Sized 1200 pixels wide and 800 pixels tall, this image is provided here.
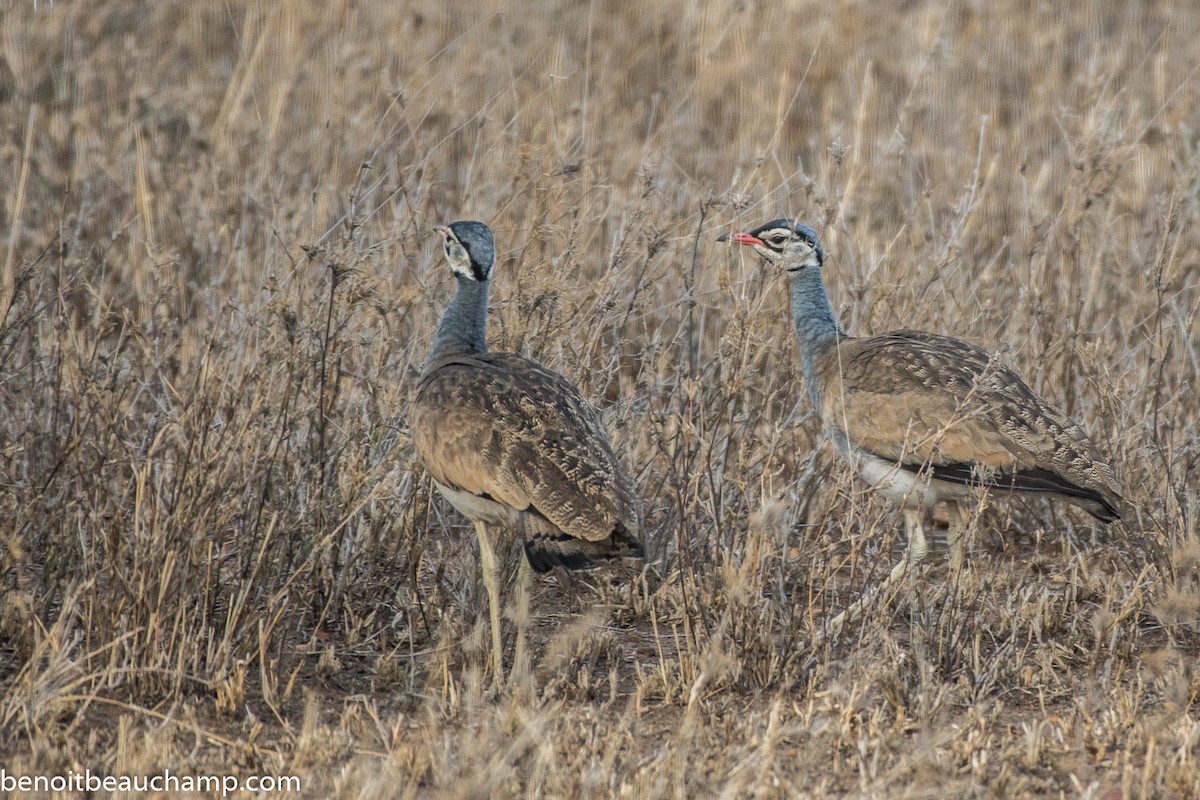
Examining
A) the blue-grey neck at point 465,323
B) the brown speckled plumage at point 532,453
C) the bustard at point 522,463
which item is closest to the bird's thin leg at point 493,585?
the bustard at point 522,463

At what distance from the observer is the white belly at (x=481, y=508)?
432cm

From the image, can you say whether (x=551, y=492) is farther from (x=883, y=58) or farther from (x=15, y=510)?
(x=883, y=58)

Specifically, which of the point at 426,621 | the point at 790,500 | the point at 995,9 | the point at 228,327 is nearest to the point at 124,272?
the point at 228,327

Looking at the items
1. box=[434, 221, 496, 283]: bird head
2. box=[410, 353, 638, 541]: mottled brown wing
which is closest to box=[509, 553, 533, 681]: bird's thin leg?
box=[410, 353, 638, 541]: mottled brown wing

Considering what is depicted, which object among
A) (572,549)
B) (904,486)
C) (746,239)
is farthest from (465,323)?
(904,486)

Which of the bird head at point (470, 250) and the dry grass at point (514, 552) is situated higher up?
the bird head at point (470, 250)

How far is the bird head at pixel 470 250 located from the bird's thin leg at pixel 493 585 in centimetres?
85

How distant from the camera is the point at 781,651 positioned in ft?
14.0

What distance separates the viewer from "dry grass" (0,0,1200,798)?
3711mm

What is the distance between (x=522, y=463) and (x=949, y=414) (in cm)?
165

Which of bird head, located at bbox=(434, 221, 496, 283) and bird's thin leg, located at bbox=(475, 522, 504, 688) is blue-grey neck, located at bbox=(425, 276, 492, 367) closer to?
bird head, located at bbox=(434, 221, 496, 283)

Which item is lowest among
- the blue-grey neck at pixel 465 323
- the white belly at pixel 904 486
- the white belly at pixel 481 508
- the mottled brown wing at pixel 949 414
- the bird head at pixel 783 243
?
the white belly at pixel 904 486

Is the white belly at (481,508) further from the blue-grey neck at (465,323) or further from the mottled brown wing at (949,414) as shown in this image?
the mottled brown wing at (949,414)

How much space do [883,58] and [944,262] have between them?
541 centimetres
